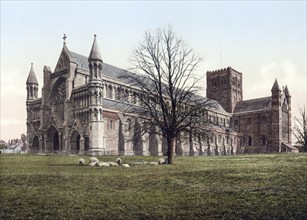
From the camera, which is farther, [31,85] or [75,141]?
[31,85]

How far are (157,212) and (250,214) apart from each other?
3.38m

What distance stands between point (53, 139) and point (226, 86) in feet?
202

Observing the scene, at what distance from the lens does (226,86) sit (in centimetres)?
11356

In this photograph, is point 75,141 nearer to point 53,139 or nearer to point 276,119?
point 53,139

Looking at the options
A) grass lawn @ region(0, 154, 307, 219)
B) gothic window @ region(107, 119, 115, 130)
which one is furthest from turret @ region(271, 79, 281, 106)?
grass lawn @ region(0, 154, 307, 219)

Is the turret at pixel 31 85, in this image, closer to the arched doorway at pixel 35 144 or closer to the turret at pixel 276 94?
the arched doorway at pixel 35 144

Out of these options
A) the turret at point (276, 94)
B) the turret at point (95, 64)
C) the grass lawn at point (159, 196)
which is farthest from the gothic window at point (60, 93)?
the turret at point (276, 94)

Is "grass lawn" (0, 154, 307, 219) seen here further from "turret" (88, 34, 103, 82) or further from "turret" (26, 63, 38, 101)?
"turret" (26, 63, 38, 101)

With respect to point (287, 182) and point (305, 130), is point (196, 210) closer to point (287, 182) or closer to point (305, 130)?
point (287, 182)

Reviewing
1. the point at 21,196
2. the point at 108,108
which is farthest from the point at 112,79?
the point at 21,196

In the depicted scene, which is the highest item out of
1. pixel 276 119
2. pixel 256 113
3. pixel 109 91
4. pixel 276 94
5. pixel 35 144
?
pixel 276 94

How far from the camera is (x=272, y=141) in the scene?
100500 mm

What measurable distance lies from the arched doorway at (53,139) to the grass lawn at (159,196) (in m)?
48.5

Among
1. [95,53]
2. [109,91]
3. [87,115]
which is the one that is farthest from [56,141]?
[95,53]
